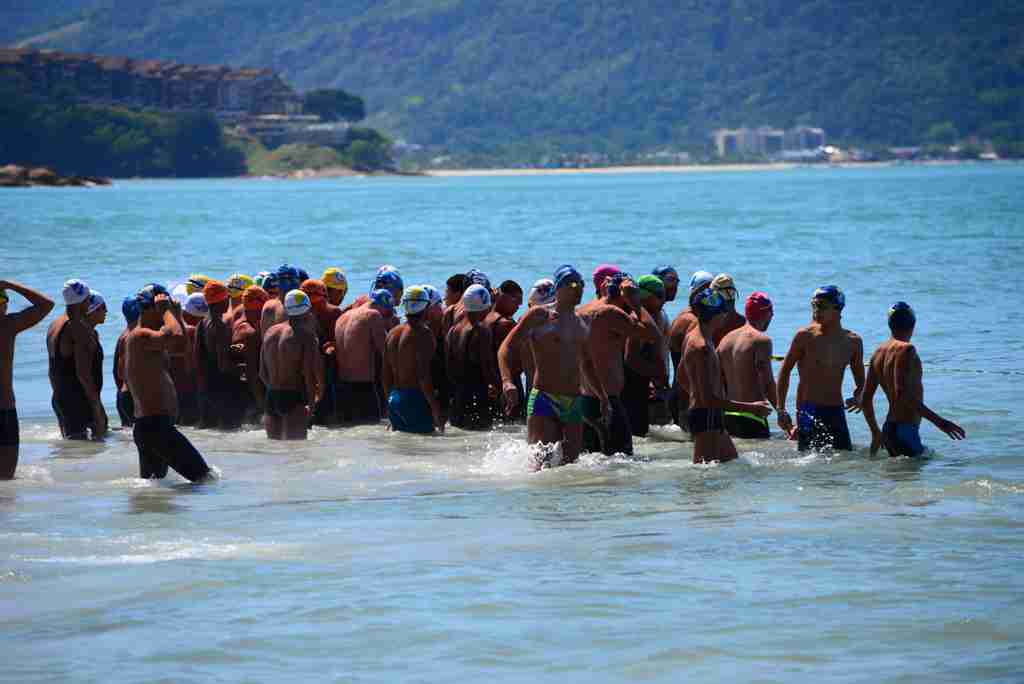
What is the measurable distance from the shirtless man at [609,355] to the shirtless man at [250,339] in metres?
3.74

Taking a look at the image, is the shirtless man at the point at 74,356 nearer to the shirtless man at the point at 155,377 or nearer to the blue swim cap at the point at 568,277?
the shirtless man at the point at 155,377

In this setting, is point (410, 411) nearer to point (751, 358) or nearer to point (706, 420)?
point (751, 358)

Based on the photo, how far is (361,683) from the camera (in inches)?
348

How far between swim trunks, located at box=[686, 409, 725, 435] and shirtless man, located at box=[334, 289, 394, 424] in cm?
365

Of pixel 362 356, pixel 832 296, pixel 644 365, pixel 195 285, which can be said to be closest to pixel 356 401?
pixel 362 356

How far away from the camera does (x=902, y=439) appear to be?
13469mm

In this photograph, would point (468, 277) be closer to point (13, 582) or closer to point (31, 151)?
point (13, 582)

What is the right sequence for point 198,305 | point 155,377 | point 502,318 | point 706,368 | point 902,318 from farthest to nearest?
point 198,305, point 502,318, point 902,318, point 706,368, point 155,377

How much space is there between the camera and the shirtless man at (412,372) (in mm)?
15352

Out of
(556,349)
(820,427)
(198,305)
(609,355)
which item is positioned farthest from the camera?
(198,305)

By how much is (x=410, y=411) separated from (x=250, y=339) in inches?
65.7

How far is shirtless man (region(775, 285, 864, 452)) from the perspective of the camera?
13359 mm

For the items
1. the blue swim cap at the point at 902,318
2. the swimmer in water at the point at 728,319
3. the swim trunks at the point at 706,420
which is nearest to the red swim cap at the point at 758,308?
the swimmer in water at the point at 728,319

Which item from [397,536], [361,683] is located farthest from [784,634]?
[397,536]
